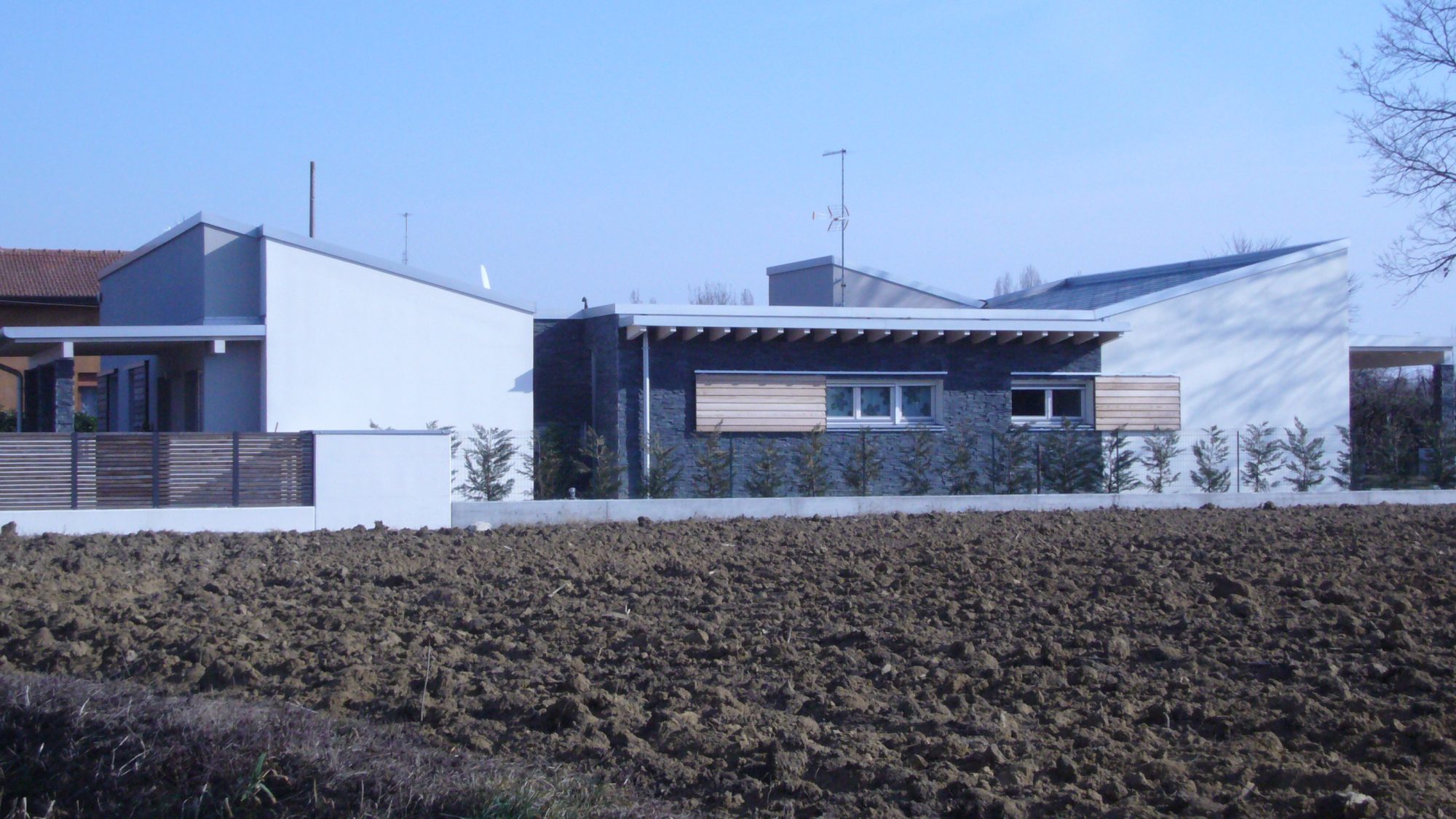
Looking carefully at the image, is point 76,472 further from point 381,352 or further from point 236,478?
point 381,352

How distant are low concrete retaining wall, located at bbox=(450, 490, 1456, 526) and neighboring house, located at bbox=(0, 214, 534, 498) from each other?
2316 mm

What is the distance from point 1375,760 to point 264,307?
53.8 feet

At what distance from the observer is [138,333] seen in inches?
685

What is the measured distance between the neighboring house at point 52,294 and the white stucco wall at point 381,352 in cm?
1952

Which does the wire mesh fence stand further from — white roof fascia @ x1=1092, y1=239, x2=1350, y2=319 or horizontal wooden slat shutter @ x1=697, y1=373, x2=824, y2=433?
white roof fascia @ x1=1092, y1=239, x2=1350, y2=319

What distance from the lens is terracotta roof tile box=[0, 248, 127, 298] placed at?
4322 cm

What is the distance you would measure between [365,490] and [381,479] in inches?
9.8

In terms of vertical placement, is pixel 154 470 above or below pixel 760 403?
Result: below

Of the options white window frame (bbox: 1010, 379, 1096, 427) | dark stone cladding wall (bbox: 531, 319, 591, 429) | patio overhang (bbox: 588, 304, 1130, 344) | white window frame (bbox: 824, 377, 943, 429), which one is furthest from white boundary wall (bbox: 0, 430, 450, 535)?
white window frame (bbox: 1010, 379, 1096, 427)

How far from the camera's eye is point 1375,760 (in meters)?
5.70

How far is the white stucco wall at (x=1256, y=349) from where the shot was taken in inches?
866

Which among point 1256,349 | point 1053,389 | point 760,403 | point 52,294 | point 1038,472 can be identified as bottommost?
point 1038,472

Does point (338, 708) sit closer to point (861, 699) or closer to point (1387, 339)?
point (861, 699)

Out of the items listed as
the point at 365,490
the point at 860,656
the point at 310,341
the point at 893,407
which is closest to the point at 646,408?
the point at 893,407
